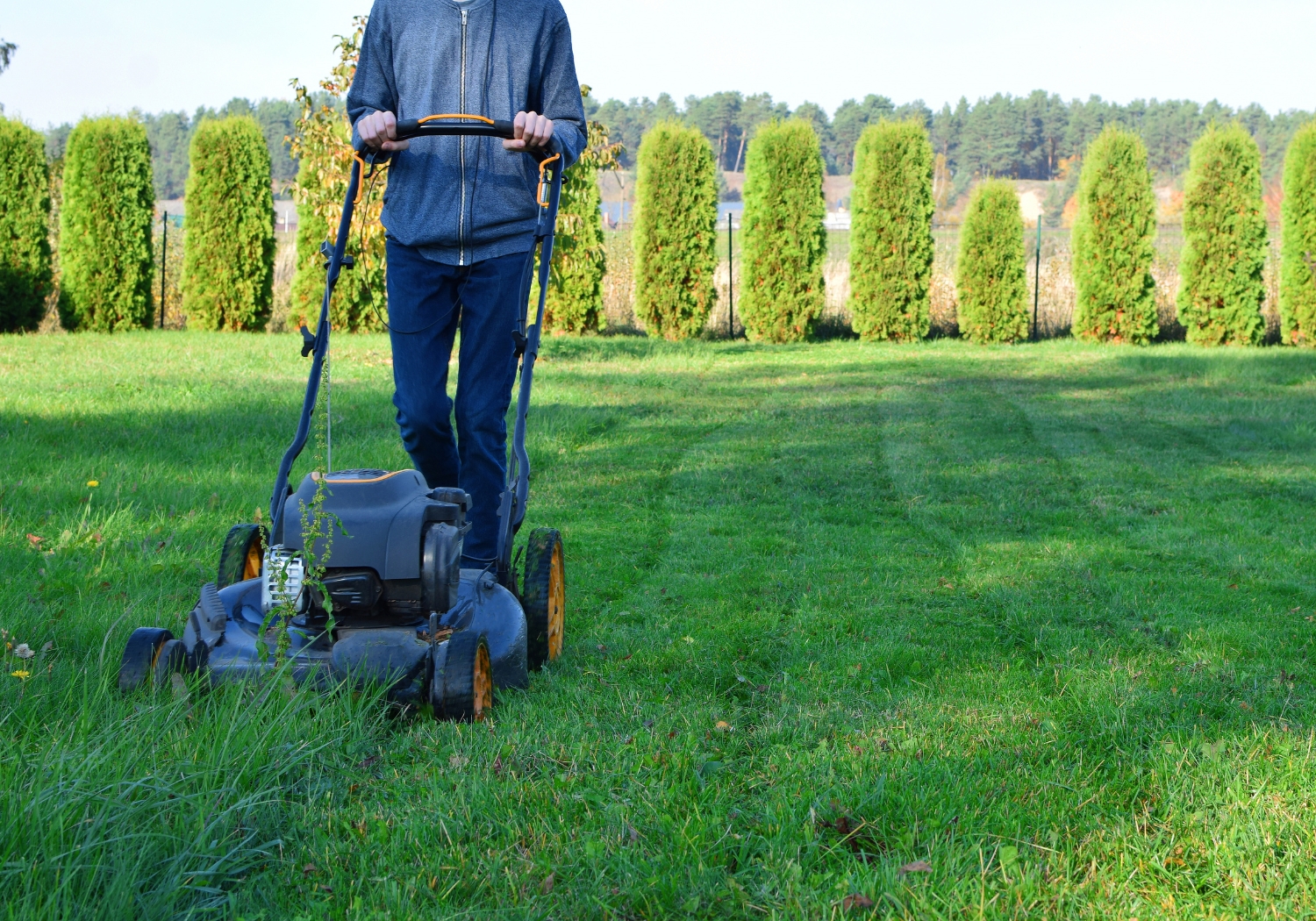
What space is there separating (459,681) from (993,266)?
16.9m

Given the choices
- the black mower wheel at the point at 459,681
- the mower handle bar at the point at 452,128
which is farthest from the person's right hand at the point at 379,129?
the black mower wheel at the point at 459,681

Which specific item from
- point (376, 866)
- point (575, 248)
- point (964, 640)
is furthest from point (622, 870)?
point (575, 248)

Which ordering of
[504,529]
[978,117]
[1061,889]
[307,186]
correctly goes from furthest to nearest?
[978,117], [307,186], [504,529], [1061,889]

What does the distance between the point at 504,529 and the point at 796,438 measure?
5206 millimetres

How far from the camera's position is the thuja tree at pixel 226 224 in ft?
57.6

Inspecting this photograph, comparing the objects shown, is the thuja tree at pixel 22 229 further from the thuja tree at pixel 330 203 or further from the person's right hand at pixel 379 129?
the person's right hand at pixel 379 129

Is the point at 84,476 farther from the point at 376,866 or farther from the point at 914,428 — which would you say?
the point at 914,428

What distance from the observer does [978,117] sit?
86.7m

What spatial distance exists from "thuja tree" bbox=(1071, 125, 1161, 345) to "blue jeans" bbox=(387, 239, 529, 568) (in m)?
16.3

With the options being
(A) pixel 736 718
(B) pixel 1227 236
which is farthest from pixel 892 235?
(A) pixel 736 718

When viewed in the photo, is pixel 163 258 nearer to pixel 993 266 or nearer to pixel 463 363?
pixel 993 266

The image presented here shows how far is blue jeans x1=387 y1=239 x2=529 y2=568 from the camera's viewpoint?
3471 millimetres

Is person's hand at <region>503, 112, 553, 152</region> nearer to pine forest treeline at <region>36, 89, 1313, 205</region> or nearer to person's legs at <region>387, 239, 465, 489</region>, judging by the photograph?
person's legs at <region>387, 239, 465, 489</region>

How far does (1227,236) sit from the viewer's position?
1747cm
